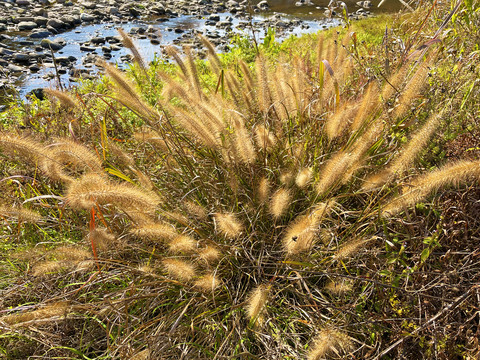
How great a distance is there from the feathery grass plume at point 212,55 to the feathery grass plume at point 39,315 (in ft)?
5.98

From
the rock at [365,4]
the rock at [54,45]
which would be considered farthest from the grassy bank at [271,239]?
the rock at [365,4]

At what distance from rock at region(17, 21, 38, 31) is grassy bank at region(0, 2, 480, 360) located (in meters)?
10.3

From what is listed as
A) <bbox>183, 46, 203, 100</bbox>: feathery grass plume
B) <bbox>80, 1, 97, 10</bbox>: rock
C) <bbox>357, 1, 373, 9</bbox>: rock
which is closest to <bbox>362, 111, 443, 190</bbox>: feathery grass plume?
<bbox>183, 46, 203, 100</bbox>: feathery grass plume

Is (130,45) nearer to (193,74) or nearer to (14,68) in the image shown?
(193,74)

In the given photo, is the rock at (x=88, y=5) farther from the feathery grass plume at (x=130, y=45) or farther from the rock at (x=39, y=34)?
the feathery grass plume at (x=130, y=45)

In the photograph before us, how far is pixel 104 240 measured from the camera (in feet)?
4.96

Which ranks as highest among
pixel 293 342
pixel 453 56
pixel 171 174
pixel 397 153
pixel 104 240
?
pixel 453 56

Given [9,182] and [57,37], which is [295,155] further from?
[57,37]

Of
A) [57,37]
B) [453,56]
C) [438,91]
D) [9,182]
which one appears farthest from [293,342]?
[57,37]

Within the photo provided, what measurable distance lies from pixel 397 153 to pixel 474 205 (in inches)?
17.7

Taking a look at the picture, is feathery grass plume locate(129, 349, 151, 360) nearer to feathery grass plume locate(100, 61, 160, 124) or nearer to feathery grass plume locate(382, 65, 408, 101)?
feathery grass plume locate(100, 61, 160, 124)

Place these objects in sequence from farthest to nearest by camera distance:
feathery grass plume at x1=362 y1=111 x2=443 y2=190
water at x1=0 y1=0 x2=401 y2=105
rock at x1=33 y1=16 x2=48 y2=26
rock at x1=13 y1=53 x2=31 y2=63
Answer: rock at x1=33 y1=16 x2=48 y2=26, rock at x1=13 y1=53 x2=31 y2=63, water at x1=0 y1=0 x2=401 y2=105, feathery grass plume at x1=362 y1=111 x2=443 y2=190

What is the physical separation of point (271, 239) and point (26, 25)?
11.6 meters

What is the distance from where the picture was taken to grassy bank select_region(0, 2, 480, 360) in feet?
5.12
